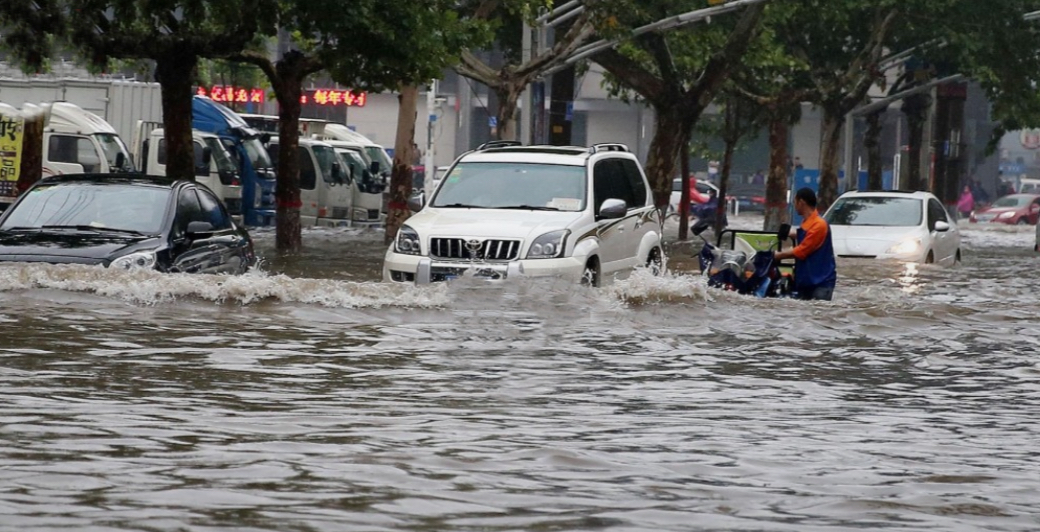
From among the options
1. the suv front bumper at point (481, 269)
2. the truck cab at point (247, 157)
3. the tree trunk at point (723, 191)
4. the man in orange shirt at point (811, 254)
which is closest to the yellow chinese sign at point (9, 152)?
the truck cab at point (247, 157)

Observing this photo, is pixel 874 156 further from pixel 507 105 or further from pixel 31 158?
pixel 31 158

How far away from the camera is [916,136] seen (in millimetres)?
47500

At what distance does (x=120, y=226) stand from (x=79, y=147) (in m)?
18.6

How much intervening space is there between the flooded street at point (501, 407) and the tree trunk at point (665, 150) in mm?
15501

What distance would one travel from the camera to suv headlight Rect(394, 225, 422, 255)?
16.5 meters

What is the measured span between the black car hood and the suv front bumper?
91.9 inches

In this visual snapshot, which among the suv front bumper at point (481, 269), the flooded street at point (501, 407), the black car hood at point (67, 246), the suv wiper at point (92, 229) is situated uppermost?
the suv wiper at point (92, 229)

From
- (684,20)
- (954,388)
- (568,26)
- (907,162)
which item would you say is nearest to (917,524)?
(954,388)

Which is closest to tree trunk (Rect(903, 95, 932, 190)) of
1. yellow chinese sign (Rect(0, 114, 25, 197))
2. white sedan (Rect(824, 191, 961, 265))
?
white sedan (Rect(824, 191, 961, 265))

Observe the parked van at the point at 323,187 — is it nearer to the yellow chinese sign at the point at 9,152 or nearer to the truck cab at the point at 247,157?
the truck cab at the point at 247,157

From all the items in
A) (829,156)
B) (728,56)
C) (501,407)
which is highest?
(728,56)

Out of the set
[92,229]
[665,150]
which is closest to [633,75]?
[665,150]

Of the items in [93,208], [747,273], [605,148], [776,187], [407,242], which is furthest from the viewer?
[776,187]

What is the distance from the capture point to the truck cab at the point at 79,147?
33.1 meters
